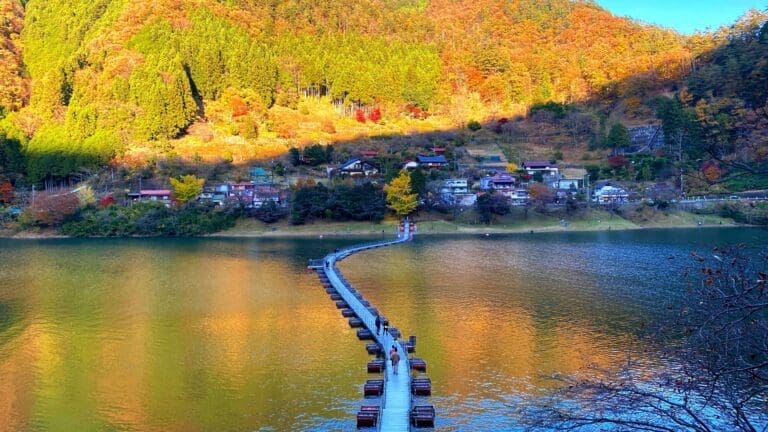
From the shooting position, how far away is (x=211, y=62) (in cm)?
7312

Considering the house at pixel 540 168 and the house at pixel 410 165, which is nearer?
the house at pixel 410 165

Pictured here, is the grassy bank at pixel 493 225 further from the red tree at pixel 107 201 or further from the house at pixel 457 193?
the red tree at pixel 107 201

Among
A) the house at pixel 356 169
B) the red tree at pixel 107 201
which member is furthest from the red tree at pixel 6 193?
the house at pixel 356 169

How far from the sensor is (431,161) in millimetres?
61844

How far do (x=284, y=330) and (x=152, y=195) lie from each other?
125 feet

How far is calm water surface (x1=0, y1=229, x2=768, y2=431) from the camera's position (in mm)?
14758

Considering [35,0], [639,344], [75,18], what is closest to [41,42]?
[75,18]

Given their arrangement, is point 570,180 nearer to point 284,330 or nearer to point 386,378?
point 284,330

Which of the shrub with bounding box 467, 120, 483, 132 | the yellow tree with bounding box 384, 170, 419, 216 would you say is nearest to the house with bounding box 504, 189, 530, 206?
the yellow tree with bounding box 384, 170, 419, 216

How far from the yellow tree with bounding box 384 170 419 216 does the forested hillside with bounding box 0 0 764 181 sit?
18.3 metres

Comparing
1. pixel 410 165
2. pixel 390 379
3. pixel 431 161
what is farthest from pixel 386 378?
pixel 431 161

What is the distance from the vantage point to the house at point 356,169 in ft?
196

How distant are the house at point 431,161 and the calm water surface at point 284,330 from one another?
73.1 ft

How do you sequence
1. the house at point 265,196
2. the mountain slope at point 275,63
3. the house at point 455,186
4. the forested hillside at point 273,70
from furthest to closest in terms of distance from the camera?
1. the mountain slope at point 275,63
2. the forested hillside at point 273,70
3. the house at point 455,186
4. the house at point 265,196
